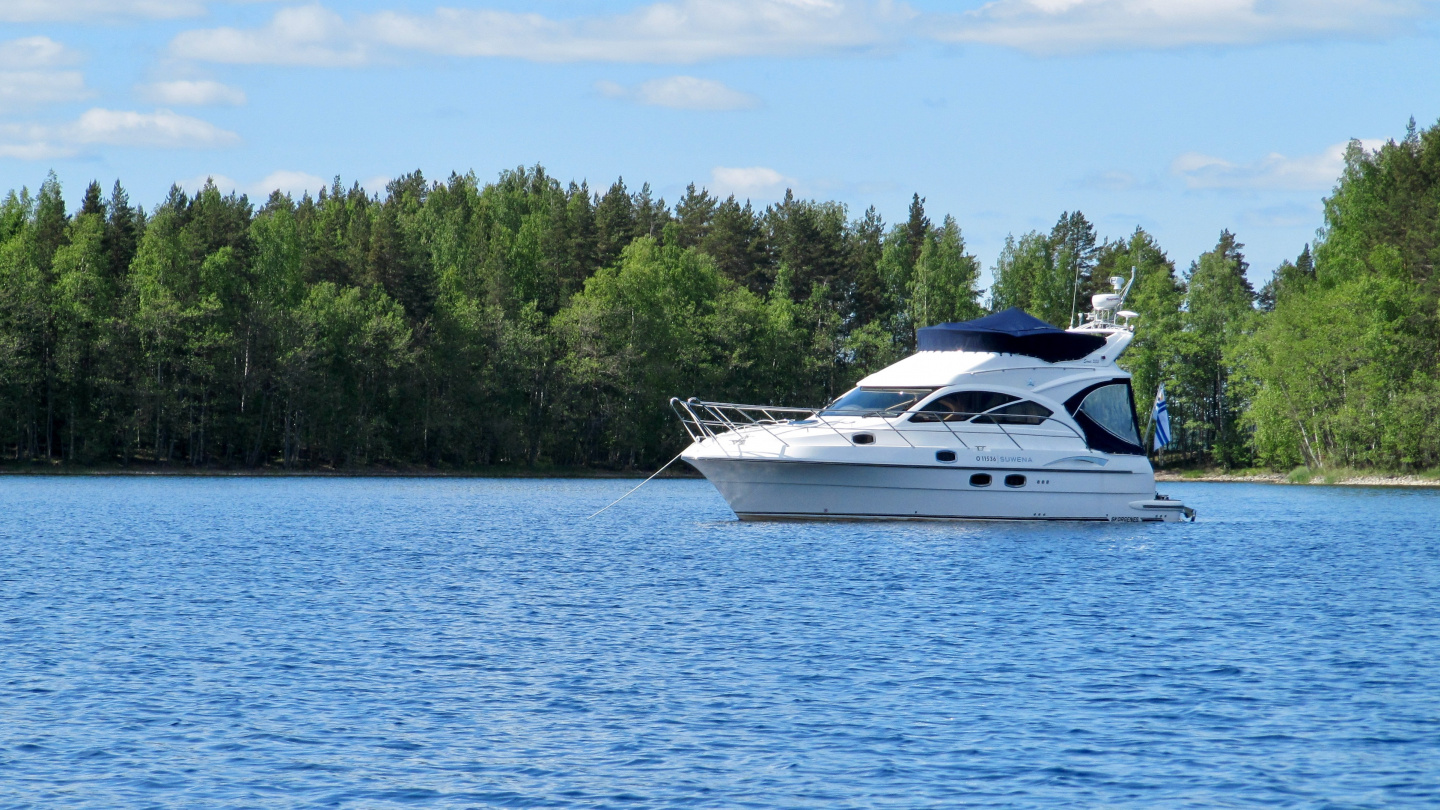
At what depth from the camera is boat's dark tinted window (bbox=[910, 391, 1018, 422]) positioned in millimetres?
38188

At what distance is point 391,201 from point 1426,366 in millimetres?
77917

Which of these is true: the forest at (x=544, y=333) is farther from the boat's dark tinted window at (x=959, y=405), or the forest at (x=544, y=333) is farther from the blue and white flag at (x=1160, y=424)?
the boat's dark tinted window at (x=959, y=405)

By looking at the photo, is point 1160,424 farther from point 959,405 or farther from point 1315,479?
point 1315,479

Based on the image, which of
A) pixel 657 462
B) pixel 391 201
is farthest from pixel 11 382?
pixel 391 201

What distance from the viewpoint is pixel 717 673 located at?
1873 cm

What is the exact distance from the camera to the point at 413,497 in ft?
201

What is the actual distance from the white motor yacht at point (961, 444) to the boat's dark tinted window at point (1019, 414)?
0.03 meters

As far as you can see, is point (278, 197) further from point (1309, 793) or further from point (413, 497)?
point (1309, 793)

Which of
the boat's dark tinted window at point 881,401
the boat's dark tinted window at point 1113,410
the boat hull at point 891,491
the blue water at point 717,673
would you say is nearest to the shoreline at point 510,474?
the blue water at point 717,673

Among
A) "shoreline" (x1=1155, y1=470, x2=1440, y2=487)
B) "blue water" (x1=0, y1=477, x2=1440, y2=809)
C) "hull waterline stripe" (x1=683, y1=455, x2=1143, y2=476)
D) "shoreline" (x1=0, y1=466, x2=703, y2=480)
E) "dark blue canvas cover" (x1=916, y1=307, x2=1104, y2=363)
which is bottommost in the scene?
"blue water" (x1=0, y1=477, x2=1440, y2=809)

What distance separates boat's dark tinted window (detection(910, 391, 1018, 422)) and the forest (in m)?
48.3

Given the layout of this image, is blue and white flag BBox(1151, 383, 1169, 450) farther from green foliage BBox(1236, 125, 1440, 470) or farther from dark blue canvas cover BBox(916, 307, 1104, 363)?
green foliage BBox(1236, 125, 1440, 470)

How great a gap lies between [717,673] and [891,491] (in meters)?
20.0

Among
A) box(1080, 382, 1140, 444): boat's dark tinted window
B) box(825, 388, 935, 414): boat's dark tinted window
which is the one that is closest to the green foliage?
box(1080, 382, 1140, 444): boat's dark tinted window
